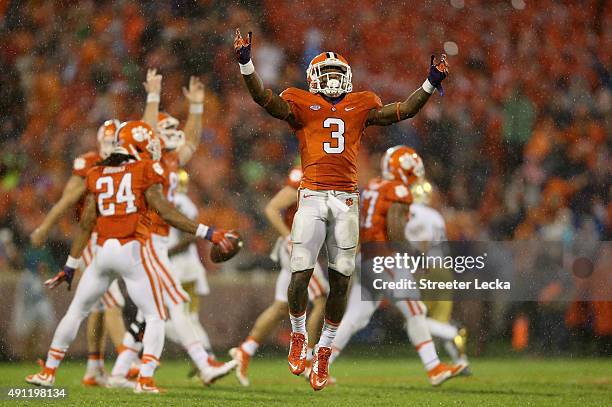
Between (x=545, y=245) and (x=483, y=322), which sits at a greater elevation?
(x=545, y=245)

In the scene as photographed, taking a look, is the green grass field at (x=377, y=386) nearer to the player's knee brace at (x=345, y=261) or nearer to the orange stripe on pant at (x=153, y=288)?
the orange stripe on pant at (x=153, y=288)

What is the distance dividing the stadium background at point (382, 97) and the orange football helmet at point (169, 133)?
2749mm

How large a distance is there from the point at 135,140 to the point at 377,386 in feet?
7.72

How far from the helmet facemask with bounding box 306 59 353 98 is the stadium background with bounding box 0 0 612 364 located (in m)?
5.14

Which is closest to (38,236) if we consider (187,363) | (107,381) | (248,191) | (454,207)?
(107,381)

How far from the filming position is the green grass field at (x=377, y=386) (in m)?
6.36

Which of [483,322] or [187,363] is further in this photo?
[483,322]

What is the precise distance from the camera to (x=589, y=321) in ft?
35.4

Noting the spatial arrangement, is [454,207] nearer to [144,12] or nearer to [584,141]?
[584,141]

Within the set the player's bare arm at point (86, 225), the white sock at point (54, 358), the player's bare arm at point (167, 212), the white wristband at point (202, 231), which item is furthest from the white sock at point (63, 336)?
the white wristband at point (202, 231)

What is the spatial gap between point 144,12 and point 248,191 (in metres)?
2.07

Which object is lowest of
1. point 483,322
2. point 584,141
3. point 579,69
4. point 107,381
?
point 107,381

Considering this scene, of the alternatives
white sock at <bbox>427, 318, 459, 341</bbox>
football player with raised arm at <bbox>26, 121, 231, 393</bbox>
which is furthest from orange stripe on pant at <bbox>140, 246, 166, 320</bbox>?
white sock at <bbox>427, 318, 459, 341</bbox>

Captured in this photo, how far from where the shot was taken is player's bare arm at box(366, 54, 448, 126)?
537 cm
